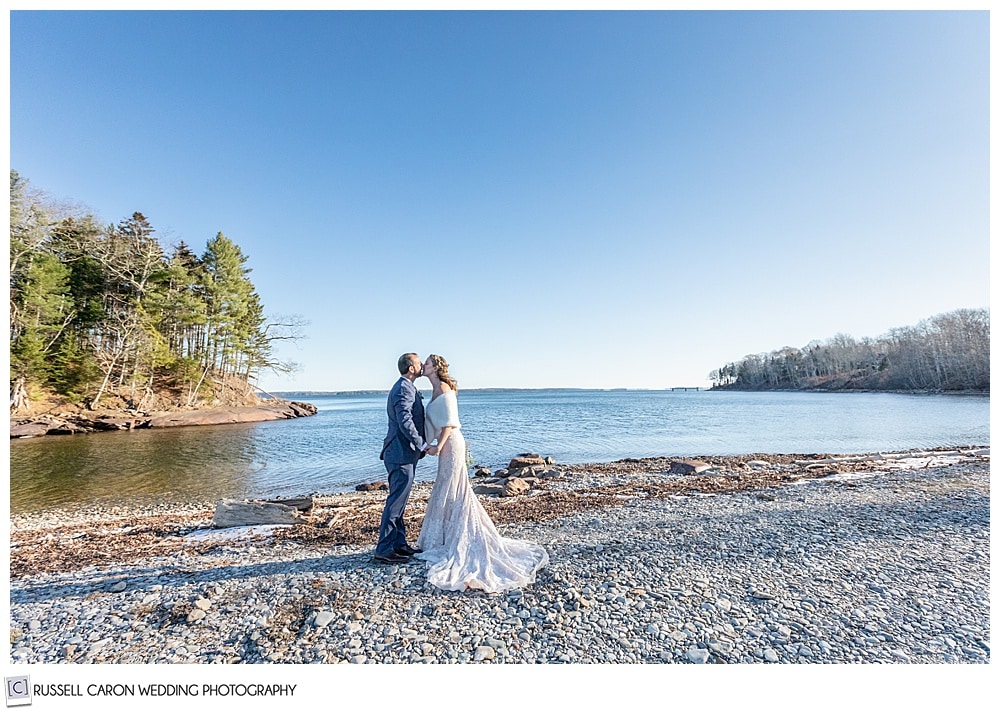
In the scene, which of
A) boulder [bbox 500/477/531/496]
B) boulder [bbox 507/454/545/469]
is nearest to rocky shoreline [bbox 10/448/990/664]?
boulder [bbox 500/477/531/496]

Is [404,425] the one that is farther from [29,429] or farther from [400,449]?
[29,429]

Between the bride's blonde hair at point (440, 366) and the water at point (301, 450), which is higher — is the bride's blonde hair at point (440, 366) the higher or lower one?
the higher one

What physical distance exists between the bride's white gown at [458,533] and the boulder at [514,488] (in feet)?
12.5

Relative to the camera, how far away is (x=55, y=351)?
979 inches

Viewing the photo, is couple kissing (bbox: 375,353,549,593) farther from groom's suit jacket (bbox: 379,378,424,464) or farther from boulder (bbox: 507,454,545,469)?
boulder (bbox: 507,454,545,469)

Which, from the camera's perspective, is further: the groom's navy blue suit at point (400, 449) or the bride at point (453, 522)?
the groom's navy blue suit at point (400, 449)

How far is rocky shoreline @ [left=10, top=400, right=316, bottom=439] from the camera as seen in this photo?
2103cm

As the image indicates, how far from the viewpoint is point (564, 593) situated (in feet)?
12.2

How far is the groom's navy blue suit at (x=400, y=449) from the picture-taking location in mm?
4234

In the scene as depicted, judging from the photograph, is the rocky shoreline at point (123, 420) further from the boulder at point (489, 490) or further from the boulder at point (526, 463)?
the boulder at point (489, 490)

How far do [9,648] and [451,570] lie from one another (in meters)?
3.11
